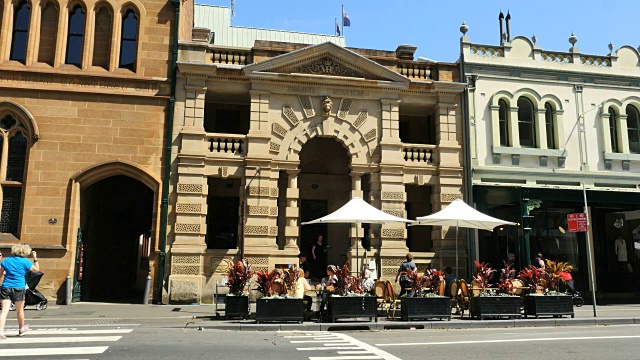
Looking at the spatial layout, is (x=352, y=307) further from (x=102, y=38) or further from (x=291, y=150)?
(x=102, y=38)

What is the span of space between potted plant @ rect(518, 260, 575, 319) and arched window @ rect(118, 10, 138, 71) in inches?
588

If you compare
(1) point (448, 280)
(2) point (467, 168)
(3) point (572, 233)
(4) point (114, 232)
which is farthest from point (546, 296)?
(4) point (114, 232)

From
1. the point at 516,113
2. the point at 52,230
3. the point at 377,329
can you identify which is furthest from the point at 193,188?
the point at 516,113

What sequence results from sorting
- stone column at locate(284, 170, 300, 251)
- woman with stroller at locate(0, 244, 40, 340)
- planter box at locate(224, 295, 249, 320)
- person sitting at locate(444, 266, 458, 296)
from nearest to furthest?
woman with stroller at locate(0, 244, 40, 340), planter box at locate(224, 295, 249, 320), person sitting at locate(444, 266, 458, 296), stone column at locate(284, 170, 300, 251)

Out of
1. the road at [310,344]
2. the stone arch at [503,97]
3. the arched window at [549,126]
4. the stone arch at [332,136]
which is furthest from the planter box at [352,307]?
the arched window at [549,126]

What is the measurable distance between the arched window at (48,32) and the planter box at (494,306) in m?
16.0

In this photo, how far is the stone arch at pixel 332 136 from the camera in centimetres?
1895

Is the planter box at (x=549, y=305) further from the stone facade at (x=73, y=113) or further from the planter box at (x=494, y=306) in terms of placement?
the stone facade at (x=73, y=113)

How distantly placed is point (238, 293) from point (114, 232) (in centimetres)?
1219

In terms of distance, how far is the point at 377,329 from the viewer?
12.3 meters

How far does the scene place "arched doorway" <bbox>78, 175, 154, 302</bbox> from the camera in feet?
65.0

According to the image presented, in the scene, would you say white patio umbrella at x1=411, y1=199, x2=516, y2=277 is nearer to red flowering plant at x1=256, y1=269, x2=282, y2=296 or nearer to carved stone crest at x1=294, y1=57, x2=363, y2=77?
red flowering plant at x1=256, y1=269, x2=282, y2=296

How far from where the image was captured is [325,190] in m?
21.4

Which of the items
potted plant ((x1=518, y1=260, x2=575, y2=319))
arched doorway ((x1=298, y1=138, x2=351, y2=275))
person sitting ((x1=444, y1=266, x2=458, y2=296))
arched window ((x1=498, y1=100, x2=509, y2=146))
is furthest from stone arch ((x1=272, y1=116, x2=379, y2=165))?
potted plant ((x1=518, y1=260, x2=575, y2=319))
